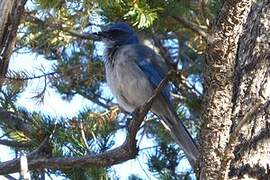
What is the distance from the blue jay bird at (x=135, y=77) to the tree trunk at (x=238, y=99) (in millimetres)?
972

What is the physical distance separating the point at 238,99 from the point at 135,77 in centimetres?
135

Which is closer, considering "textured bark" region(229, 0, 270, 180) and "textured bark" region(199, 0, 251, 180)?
"textured bark" region(199, 0, 251, 180)

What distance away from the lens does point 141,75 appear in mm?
5129

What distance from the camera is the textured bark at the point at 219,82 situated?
9.22ft

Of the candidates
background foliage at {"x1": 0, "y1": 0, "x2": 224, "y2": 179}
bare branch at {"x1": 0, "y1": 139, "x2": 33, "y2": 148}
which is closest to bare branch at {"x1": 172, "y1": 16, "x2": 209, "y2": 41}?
background foliage at {"x1": 0, "y1": 0, "x2": 224, "y2": 179}

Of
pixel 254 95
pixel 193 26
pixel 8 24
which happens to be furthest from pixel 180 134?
pixel 8 24

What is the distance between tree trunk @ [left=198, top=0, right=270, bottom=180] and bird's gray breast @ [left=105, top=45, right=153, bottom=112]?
111 cm

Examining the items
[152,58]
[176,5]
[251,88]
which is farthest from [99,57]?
[251,88]

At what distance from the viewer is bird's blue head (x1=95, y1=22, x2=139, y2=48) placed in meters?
5.21

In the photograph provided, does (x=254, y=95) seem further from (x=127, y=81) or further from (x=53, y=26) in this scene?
(x=53, y=26)

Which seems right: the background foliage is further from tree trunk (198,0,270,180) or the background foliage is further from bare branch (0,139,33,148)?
tree trunk (198,0,270,180)

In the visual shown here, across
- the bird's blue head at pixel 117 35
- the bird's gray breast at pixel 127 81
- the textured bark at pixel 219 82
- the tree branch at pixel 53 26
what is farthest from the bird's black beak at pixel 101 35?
the textured bark at pixel 219 82

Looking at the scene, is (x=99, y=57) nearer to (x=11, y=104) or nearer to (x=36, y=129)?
(x=11, y=104)

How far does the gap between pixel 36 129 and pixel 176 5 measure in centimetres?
139
